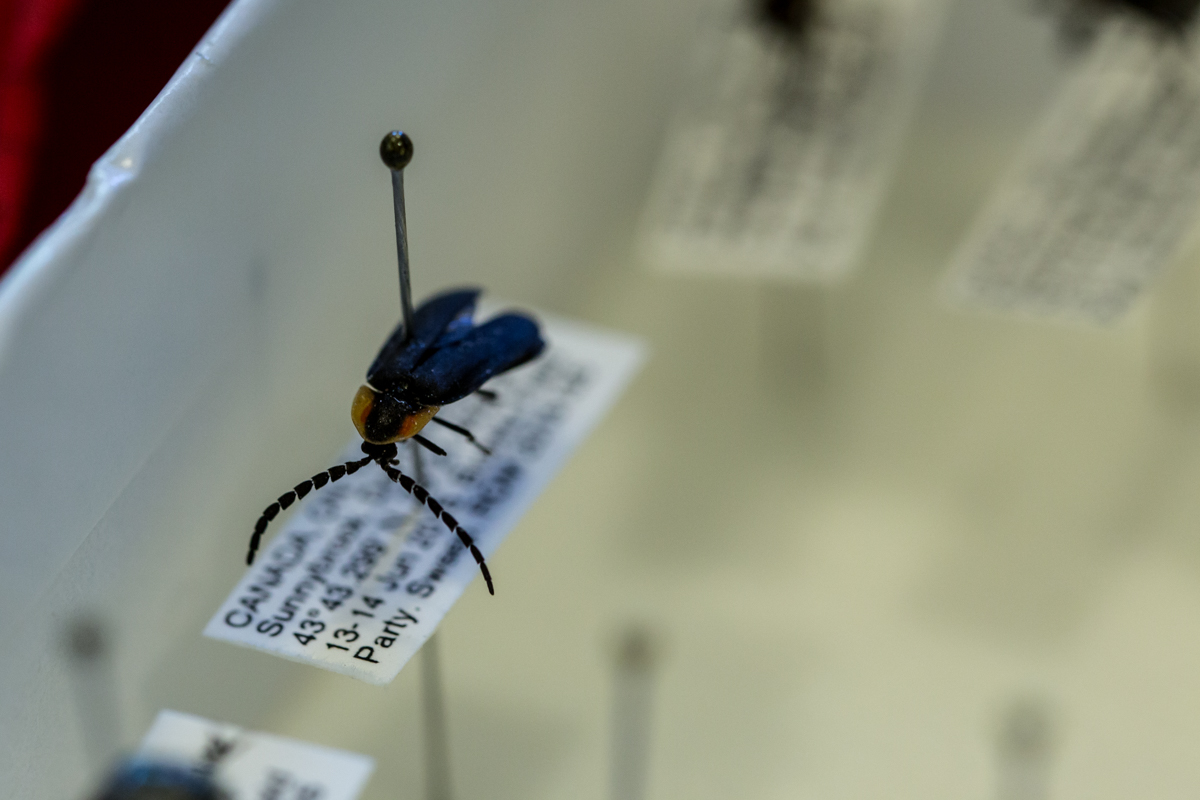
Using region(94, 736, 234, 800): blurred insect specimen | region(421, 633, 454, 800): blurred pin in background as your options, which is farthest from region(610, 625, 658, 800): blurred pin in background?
region(94, 736, 234, 800): blurred insect specimen

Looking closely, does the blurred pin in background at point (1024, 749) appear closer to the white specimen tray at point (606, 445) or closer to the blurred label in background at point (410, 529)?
the white specimen tray at point (606, 445)

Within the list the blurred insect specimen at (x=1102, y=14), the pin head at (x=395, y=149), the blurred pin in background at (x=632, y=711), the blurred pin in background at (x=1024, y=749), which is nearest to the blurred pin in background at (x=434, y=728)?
the blurred pin in background at (x=632, y=711)

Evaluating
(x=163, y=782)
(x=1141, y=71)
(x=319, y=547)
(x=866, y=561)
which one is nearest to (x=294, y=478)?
(x=319, y=547)

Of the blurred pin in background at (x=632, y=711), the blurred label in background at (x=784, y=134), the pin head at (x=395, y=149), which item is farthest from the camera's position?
the blurred label in background at (x=784, y=134)

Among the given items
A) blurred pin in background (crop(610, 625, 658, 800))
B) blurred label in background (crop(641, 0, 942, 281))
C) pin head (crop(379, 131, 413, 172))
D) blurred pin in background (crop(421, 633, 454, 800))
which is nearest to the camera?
pin head (crop(379, 131, 413, 172))

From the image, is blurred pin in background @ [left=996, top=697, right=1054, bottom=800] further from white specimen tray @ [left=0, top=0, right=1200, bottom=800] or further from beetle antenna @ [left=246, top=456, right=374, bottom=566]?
beetle antenna @ [left=246, top=456, right=374, bottom=566]
